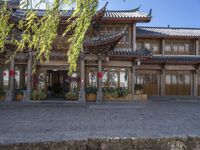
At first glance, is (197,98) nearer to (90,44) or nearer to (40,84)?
(90,44)

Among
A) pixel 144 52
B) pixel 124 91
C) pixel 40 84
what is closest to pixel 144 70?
pixel 144 52

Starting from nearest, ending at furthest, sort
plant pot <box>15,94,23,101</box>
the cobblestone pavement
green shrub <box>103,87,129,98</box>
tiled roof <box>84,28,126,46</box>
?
the cobblestone pavement → tiled roof <box>84,28,126,46</box> → plant pot <box>15,94,23,101</box> → green shrub <box>103,87,129,98</box>

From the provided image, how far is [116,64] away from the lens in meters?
16.5

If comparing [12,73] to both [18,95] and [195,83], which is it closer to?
[18,95]

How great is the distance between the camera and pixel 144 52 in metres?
16.4

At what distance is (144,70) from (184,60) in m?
3.44

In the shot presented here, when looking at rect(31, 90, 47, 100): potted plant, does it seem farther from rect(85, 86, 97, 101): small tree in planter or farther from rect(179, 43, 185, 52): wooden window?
rect(179, 43, 185, 52): wooden window

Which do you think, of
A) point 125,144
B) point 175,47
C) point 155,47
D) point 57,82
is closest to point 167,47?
point 175,47

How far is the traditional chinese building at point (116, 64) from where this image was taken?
15.0 metres

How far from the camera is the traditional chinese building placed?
14977 millimetres

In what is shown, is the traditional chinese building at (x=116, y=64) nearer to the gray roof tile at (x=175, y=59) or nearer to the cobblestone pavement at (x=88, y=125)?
the gray roof tile at (x=175, y=59)

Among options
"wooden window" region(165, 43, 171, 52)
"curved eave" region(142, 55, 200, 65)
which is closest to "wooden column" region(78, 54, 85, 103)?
"curved eave" region(142, 55, 200, 65)

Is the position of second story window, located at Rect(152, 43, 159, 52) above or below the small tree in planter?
above

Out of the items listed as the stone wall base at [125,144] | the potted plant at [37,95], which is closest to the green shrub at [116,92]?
the potted plant at [37,95]
